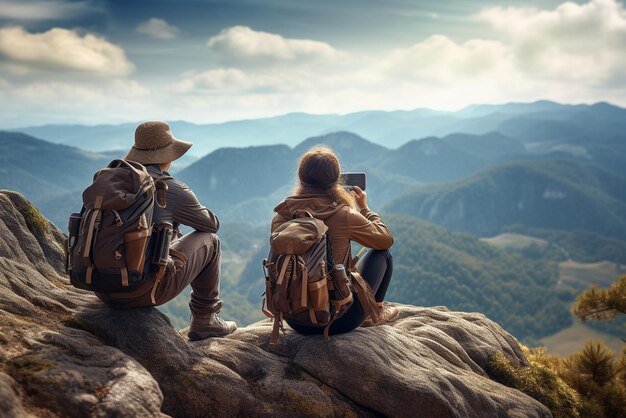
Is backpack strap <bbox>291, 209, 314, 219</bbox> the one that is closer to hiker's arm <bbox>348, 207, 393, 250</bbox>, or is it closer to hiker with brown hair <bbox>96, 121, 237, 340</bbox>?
hiker's arm <bbox>348, 207, 393, 250</bbox>

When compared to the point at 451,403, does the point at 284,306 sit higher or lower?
higher

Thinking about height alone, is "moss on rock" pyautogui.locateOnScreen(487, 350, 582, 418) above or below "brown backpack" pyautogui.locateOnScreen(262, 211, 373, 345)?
below

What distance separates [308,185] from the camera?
29.7 feet

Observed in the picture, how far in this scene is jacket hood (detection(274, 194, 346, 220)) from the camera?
28.6 feet

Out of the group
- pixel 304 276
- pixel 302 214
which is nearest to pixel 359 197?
pixel 302 214

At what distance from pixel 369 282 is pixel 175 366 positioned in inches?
153

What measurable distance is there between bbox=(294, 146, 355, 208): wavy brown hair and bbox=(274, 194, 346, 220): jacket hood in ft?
0.36

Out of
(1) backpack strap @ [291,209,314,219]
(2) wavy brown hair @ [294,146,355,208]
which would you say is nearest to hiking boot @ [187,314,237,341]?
(1) backpack strap @ [291,209,314,219]

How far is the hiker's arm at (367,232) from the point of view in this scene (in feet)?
29.0

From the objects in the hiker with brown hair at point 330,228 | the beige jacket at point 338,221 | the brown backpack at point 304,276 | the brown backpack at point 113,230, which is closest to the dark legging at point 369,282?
the hiker with brown hair at point 330,228

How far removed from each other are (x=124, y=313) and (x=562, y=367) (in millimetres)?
11959

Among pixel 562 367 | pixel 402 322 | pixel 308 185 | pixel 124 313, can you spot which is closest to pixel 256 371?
pixel 124 313

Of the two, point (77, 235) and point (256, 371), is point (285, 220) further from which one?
point (77, 235)

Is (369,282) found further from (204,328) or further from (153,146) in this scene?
(153,146)
